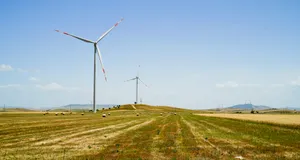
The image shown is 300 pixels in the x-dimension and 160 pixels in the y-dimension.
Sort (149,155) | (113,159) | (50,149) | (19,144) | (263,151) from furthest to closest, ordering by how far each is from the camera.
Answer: (19,144), (50,149), (263,151), (149,155), (113,159)

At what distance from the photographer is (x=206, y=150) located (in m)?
21.8

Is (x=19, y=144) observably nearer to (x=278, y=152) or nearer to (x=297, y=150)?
(x=278, y=152)

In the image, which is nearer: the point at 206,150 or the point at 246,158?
the point at 246,158

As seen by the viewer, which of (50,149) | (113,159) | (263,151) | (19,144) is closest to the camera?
(113,159)

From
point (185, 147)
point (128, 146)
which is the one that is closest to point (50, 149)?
point (128, 146)

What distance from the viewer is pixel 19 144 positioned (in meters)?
25.6

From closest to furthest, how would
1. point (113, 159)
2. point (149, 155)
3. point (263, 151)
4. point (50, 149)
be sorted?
1. point (113, 159)
2. point (149, 155)
3. point (263, 151)
4. point (50, 149)

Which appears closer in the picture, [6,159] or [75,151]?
[6,159]

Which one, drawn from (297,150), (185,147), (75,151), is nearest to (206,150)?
(185,147)

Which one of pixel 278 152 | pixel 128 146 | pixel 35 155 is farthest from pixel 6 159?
pixel 278 152

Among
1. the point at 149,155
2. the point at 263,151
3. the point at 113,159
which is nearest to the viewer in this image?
the point at 113,159

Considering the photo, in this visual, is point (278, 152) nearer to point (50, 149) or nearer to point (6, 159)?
point (50, 149)

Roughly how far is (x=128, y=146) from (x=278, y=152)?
12109 mm

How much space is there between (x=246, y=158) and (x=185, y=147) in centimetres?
A: 597
